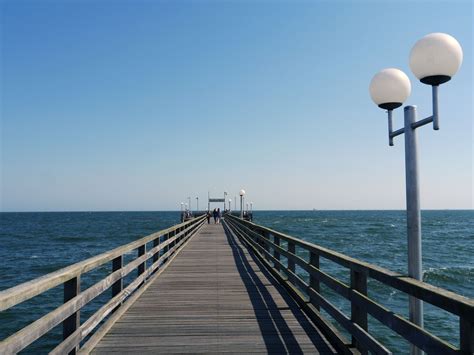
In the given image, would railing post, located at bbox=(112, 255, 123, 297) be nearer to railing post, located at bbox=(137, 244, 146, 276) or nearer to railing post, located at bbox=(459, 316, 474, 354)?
railing post, located at bbox=(137, 244, 146, 276)

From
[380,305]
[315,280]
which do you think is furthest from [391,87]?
[315,280]

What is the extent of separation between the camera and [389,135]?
4.57m

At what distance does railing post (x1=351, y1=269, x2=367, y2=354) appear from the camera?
3.97 meters

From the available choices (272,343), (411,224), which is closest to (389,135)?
(411,224)

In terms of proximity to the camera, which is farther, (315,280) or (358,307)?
(315,280)

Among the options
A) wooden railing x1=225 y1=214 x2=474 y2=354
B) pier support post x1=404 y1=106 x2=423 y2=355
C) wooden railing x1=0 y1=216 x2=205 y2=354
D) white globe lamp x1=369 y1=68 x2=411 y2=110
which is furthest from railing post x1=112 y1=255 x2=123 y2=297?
white globe lamp x1=369 y1=68 x2=411 y2=110

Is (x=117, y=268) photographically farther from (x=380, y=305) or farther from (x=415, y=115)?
(x=415, y=115)

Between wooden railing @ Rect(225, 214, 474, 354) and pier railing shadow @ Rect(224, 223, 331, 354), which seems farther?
pier railing shadow @ Rect(224, 223, 331, 354)

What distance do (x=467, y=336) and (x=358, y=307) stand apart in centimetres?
178

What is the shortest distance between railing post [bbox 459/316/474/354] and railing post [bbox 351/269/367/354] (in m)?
1.53

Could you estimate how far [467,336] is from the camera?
7.64ft

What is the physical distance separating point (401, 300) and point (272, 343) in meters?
11.9

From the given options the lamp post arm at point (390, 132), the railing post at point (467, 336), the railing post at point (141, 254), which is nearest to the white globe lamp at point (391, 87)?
the lamp post arm at point (390, 132)

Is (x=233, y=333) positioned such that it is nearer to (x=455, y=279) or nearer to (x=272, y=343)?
(x=272, y=343)
